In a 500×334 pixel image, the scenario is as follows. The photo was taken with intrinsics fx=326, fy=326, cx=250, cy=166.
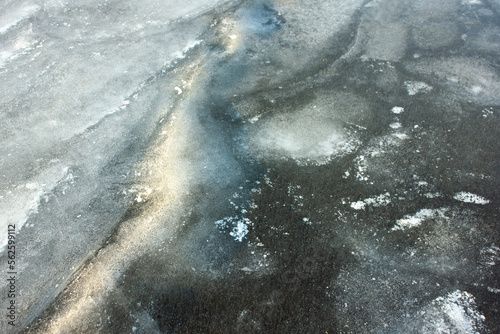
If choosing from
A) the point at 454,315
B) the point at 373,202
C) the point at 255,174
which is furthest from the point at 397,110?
the point at 454,315

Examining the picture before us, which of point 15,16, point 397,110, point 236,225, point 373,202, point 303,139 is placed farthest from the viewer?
point 15,16

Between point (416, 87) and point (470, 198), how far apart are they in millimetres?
1989

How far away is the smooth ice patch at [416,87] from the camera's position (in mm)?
4691

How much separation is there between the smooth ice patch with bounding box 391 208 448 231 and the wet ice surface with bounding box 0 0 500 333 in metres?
0.02

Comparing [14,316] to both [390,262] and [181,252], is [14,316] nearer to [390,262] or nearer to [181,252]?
[181,252]

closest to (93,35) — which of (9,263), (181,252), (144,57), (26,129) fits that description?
(144,57)

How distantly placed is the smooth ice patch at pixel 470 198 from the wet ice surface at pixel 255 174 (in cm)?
3

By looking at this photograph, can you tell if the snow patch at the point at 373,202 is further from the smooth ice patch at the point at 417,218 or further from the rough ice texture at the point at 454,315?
the rough ice texture at the point at 454,315

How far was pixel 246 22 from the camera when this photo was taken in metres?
6.14

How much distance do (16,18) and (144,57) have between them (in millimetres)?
3187

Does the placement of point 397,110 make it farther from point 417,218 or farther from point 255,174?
point 255,174

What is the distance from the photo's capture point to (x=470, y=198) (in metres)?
3.45

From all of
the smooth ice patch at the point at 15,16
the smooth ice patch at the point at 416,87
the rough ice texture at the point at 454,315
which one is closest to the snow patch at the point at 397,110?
the smooth ice patch at the point at 416,87

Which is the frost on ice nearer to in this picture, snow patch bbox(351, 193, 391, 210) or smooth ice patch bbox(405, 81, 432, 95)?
snow patch bbox(351, 193, 391, 210)
